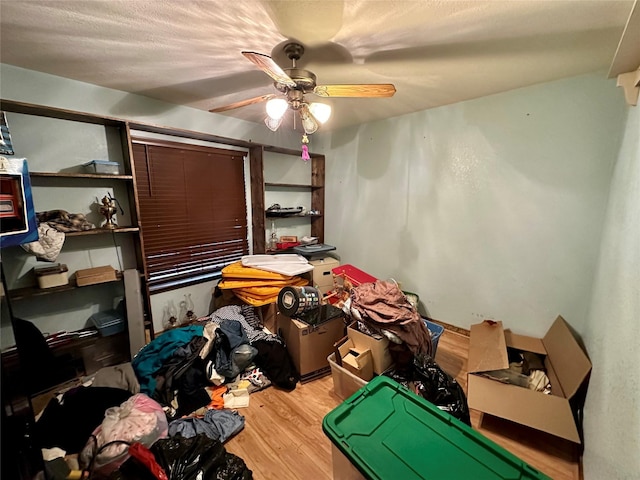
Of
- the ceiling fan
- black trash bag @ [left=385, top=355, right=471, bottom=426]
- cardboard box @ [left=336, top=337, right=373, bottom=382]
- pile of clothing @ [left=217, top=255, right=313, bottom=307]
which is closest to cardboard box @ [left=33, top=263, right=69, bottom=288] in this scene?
pile of clothing @ [left=217, top=255, right=313, bottom=307]

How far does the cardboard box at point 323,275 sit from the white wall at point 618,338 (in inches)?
89.4

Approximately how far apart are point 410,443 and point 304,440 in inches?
35.5

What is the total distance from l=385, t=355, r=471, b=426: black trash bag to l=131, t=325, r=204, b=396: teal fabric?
64.7 inches

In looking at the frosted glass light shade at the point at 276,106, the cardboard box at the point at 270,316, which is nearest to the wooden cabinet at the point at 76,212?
the cardboard box at the point at 270,316

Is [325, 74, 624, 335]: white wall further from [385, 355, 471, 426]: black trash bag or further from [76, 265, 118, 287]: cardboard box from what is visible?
[76, 265, 118, 287]: cardboard box

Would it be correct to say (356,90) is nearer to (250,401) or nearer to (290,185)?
(290,185)

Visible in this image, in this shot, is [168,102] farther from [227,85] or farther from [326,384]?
[326,384]

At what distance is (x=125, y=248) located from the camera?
2338 millimetres

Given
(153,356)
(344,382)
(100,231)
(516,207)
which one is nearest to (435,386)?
(344,382)

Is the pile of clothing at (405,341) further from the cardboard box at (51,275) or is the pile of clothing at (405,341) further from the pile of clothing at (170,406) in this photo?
the cardboard box at (51,275)

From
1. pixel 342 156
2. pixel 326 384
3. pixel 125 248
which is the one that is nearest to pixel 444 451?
pixel 326 384

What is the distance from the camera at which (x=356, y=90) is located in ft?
4.78

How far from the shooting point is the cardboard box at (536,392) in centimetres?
146

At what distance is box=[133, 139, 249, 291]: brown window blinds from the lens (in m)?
2.47
